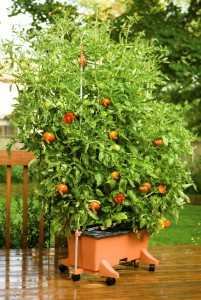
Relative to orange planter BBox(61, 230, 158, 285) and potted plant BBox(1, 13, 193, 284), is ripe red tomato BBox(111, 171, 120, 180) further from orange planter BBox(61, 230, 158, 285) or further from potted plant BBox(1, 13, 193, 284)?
orange planter BBox(61, 230, 158, 285)

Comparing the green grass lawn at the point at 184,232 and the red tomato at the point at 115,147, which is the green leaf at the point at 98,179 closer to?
the red tomato at the point at 115,147

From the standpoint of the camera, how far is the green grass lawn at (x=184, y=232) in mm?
7202

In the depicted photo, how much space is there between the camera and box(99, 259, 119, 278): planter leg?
133 inches

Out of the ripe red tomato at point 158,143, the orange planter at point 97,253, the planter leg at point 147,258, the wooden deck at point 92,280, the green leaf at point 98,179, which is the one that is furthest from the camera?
the planter leg at point 147,258

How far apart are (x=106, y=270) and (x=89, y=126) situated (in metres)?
0.79

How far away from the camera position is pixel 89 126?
3.33 metres

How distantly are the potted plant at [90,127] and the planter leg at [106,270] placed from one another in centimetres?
20

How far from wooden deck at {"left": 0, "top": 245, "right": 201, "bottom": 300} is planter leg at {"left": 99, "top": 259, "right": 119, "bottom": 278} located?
63 millimetres

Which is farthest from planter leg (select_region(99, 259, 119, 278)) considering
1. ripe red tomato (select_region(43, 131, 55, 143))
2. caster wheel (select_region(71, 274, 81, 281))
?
ripe red tomato (select_region(43, 131, 55, 143))

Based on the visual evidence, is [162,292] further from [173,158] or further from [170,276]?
[173,158]

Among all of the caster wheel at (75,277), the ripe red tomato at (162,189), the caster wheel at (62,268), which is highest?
the ripe red tomato at (162,189)

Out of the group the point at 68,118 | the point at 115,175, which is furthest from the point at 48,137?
the point at 115,175

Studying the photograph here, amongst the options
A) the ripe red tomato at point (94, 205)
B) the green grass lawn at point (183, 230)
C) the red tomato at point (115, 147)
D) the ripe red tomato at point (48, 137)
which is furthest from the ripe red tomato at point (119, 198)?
the green grass lawn at point (183, 230)

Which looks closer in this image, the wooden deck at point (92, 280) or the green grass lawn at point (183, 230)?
the wooden deck at point (92, 280)
